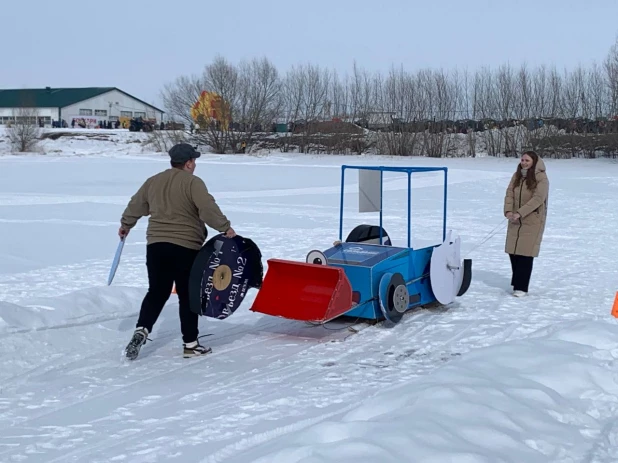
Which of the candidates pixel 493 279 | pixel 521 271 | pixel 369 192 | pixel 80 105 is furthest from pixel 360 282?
pixel 80 105

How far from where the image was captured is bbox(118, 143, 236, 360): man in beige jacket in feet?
19.5

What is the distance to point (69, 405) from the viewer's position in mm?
4934

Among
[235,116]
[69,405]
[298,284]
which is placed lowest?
[69,405]

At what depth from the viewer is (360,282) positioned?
7082 mm

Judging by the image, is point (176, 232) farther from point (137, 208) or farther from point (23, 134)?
point (23, 134)

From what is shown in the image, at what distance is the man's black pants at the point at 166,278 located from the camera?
5988 millimetres

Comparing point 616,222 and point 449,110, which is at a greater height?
point 449,110

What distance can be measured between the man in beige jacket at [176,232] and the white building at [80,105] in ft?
263

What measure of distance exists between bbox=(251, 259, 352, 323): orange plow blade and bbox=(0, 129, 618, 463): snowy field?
0.27 meters

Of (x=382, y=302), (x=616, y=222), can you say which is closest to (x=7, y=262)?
(x=382, y=302)

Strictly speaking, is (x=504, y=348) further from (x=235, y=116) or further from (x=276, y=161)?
(x=235, y=116)

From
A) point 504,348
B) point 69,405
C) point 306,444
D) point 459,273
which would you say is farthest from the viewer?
point 459,273

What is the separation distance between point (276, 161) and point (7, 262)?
3239 centimetres

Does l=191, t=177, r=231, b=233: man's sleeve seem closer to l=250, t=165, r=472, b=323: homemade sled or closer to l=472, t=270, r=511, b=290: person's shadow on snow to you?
l=250, t=165, r=472, b=323: homemade sled
